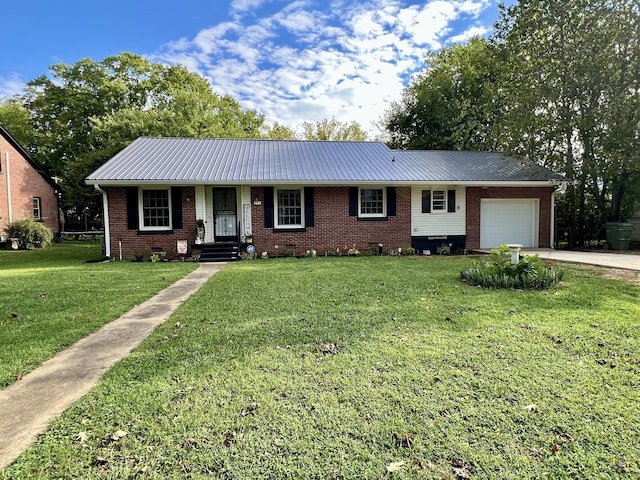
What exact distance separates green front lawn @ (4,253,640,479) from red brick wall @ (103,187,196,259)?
8336mm

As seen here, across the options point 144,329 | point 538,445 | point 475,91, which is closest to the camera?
point 538,445

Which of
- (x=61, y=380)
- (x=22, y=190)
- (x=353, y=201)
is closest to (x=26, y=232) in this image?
(x=22, y=190)

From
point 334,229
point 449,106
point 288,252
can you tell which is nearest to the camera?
point 288,252

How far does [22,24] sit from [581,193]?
2470 centimetres

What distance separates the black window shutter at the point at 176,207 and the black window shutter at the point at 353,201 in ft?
19.8

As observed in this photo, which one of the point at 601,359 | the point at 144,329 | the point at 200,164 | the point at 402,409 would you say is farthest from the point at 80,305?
the point at 200,164

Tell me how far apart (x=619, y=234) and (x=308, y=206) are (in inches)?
475

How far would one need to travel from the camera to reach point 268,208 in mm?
13195

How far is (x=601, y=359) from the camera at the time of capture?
3.58m

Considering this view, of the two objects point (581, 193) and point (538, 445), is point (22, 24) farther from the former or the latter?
point (581, 193)

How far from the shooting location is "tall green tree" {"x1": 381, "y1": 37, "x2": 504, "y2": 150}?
75.2 ft

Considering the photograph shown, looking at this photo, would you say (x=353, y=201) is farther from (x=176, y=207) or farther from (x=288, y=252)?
(x=176, y=207)

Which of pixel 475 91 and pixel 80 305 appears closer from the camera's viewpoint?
pixel 80 305

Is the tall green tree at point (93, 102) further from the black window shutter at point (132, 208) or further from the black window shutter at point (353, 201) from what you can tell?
the black window shutter at point (353, 201)
